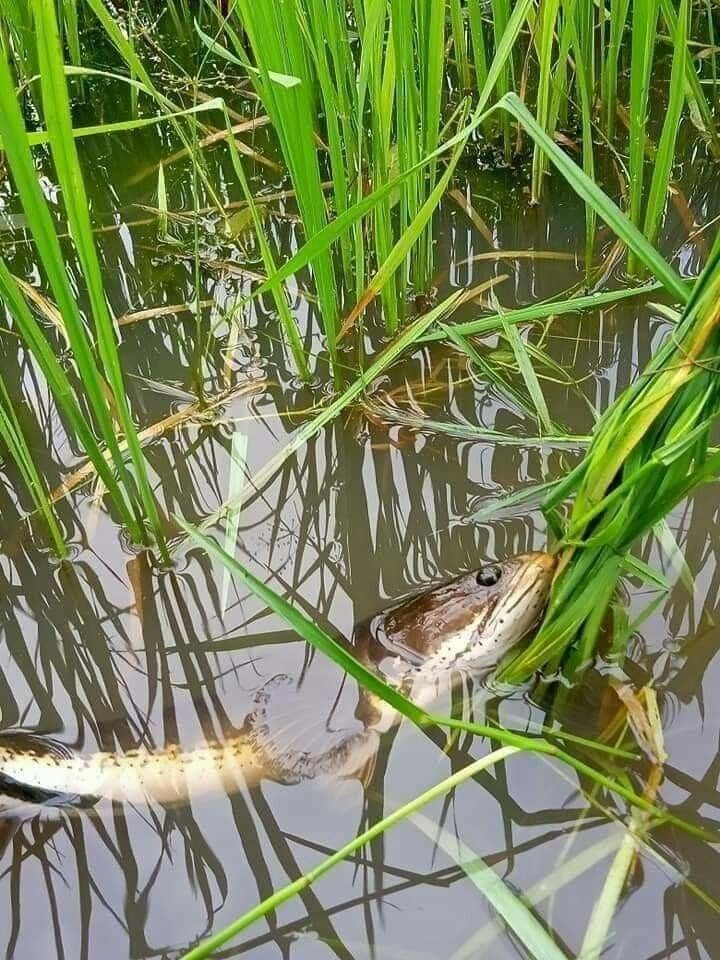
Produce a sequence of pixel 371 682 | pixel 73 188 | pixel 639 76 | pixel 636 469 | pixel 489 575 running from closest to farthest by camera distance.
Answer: pixel 371 682, pixel 636 469, pixel 73 188, pixel 489 575, pixel 639 76

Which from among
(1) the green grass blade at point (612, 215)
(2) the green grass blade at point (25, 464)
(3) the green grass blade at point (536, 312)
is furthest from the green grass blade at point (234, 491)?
(1) the green grass blade at point (612, 215)

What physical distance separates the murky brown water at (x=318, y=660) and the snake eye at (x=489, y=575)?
0.45 ft

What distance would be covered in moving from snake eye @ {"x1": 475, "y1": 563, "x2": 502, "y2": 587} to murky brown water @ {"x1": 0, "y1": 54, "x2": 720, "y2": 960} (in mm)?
138

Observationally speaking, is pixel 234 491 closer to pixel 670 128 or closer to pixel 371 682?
pixel 371 682

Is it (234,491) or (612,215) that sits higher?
Result: (612,215)

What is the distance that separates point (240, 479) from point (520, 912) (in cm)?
76

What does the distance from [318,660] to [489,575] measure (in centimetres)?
26

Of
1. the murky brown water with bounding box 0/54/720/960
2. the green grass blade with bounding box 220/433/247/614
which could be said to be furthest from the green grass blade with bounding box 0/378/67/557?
the green grass blade with bounding box 220/433/247/614

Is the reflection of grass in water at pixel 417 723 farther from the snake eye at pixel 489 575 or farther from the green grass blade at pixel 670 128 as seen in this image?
the green grass blade at pixel 670 128

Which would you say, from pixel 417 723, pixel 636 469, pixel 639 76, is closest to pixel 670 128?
pixel 639 76

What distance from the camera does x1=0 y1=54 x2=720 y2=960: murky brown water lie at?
88 cm

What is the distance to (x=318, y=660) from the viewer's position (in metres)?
1.14

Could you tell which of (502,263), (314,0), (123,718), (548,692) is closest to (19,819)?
(123,718)

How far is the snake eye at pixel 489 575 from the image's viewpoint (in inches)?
42.5
